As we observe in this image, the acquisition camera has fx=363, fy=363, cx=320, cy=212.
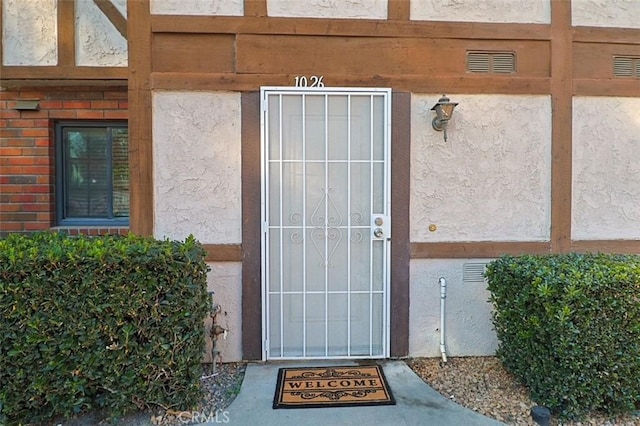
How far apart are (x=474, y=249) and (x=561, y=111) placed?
1460 mm

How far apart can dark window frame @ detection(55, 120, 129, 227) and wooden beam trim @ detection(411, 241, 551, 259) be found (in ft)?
10.4

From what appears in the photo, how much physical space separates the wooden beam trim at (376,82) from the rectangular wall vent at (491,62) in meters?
0.09

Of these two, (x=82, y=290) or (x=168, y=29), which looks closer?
(x=82, y=290)

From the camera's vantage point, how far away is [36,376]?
7.54ft

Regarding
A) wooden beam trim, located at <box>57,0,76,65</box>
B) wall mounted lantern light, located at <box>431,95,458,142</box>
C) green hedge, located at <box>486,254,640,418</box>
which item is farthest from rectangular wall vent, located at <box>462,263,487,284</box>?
wooden beam trim, located at <box>57,0,76,65</box>

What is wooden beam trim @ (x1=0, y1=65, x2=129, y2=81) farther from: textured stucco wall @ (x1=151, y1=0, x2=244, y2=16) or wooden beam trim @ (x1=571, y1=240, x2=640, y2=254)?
wooden beam trim @ (x1=571, y1=240, x2=640, y2=254)

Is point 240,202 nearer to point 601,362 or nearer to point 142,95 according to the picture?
point 142,95

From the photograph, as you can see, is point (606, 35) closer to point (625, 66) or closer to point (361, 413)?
point (625, 66)

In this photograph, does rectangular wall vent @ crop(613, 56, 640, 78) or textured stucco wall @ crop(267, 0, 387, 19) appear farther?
rectangular wall vent @ crop(613, 56, 640, 78)

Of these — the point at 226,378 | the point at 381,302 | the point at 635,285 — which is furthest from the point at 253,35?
the point at 635,285

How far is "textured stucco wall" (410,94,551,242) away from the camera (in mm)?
3221

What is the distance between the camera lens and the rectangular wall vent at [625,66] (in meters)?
3.31

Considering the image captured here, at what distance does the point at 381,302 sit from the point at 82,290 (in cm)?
230

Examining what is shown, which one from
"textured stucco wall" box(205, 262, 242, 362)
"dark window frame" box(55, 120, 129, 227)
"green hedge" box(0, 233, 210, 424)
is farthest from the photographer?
"dark window frame" box(55, 120, 129, 227)
